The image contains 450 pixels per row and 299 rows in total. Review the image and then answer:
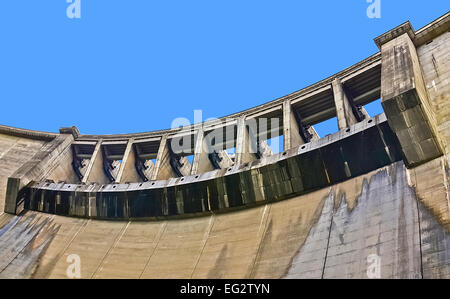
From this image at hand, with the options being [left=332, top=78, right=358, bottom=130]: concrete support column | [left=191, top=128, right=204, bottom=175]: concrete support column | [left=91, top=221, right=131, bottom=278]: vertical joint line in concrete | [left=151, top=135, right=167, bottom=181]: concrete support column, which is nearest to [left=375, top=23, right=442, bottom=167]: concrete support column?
[left=332, top=78, right=358, bottom=130]: concrete support column

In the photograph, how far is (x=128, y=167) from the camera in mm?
30328

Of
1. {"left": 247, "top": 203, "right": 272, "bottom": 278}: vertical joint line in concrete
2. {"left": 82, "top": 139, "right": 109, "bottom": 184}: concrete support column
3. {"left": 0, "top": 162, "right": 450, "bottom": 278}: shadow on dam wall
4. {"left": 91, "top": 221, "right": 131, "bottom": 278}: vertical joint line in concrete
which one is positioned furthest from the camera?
{"left": 82, "top": 139, "right": 109, "bottom": 184}: concrete support column

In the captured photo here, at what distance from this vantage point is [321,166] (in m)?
18.8

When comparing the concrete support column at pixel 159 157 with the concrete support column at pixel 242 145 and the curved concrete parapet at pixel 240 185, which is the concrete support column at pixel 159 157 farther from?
the concrete support column at pixel 242 145

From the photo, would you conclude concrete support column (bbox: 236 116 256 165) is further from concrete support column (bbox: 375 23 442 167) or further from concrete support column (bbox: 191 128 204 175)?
concrete support column (bbox: 375 23 442 167)

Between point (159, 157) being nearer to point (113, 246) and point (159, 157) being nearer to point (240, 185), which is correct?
point (113, 246)

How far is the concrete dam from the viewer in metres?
14.5

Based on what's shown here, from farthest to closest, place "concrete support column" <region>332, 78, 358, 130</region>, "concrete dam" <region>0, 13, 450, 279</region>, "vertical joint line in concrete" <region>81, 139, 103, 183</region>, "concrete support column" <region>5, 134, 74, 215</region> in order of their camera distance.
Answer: "vertical joint line in concrete" <region>81, 139, 103, 183</region> < "concrete support column" <region>5, 134, 74, 215</region> < "concrete support column" <region>332, 78, 358, 130</region> < "concrete dam" <region>0, 13, 450, 279</region>

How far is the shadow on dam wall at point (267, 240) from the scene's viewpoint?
1331 centimetres

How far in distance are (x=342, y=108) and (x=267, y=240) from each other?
30.2ft

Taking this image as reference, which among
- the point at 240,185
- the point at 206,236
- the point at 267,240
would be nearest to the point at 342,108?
the point at 240,185

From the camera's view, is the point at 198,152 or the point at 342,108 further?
the point at 198,152

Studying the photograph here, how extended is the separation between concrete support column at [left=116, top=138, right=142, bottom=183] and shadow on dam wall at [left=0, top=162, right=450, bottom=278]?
5.08 meters
